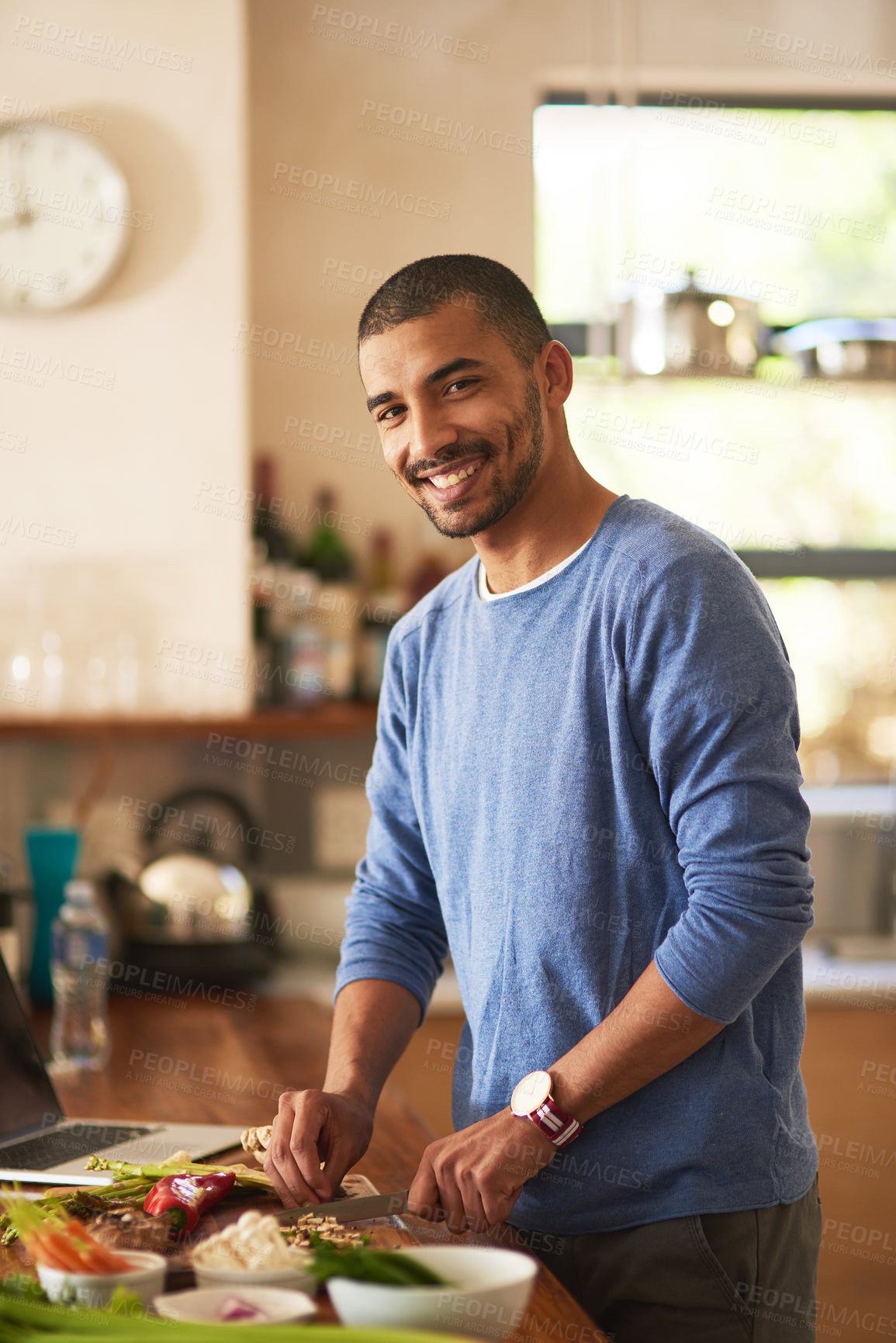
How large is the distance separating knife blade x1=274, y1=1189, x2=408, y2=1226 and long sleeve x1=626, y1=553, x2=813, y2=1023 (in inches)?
10.9

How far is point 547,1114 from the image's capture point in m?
1.03

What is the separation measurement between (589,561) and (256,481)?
184 centimetres

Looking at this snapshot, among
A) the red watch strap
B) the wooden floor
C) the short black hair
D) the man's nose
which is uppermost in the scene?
the short black hair

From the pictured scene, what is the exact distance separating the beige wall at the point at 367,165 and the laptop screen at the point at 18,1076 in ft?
5.94

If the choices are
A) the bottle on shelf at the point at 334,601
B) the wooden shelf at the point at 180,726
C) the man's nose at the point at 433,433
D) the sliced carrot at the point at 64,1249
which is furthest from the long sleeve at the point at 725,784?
the bottle on shelf at the point at 334,601

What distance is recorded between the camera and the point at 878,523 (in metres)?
3.21

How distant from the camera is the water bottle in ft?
6.03

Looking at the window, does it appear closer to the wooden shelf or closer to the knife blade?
the wooden shelf

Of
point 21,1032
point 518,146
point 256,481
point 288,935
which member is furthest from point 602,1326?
point 518,146

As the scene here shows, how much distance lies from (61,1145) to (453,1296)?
0.70m

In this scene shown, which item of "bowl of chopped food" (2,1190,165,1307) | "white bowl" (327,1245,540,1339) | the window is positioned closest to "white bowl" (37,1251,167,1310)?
"bowl of chopped food" (2,1190,165,1307)

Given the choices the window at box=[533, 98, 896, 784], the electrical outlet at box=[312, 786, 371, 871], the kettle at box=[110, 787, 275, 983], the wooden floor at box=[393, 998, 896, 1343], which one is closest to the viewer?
the wooden floor at box=[393, 998, 896, 1343]

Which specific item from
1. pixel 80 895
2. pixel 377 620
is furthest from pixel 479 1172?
pixel 377 620

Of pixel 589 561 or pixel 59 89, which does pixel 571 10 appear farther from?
pixel 589 561
